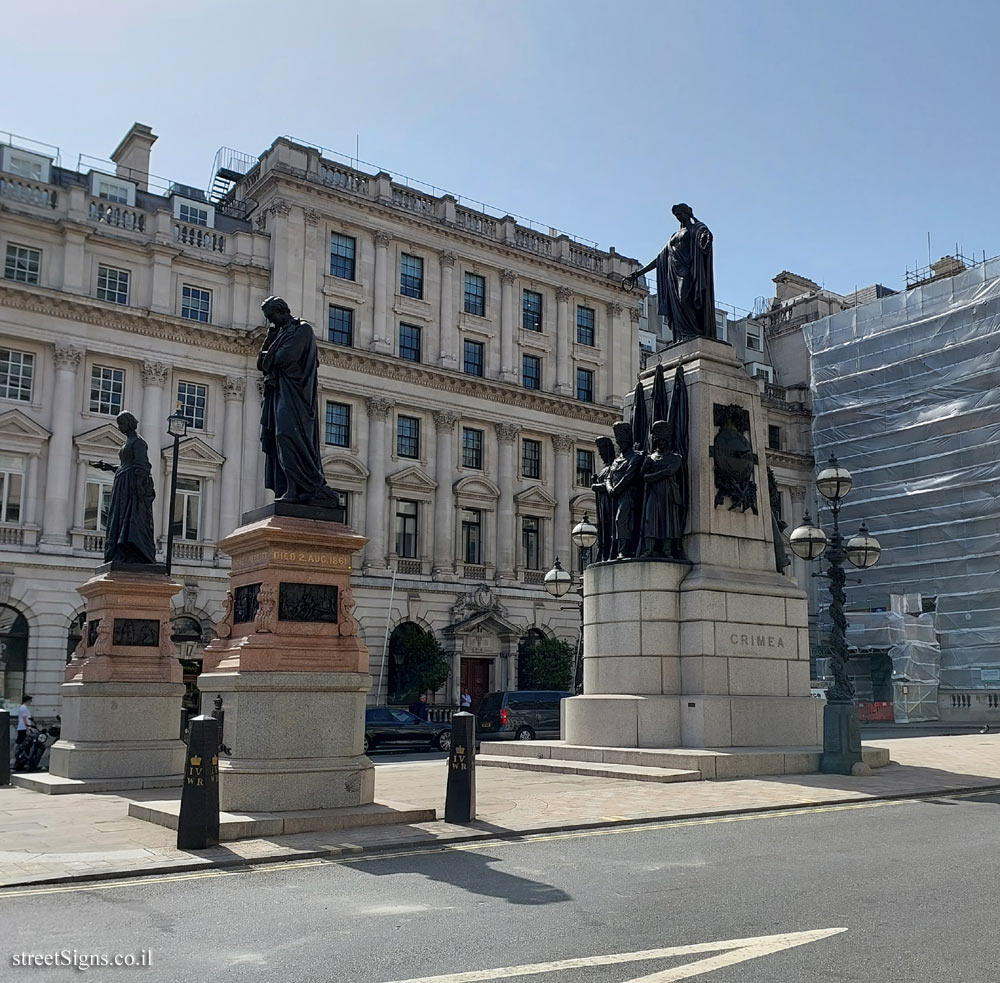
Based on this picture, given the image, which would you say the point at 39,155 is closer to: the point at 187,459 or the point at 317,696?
the point at 187,459

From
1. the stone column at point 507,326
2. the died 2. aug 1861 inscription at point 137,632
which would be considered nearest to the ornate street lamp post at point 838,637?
the died 2. aug 1861 inscription at point 137,632

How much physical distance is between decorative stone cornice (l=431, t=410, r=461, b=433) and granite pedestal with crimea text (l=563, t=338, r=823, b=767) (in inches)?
1233

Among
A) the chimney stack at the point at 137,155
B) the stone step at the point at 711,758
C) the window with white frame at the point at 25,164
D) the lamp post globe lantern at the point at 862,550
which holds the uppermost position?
the chimney stack at the point at 137,155

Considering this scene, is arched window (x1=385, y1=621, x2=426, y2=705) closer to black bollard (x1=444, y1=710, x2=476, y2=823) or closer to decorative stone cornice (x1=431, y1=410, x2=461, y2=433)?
decorative stone cornice (x1=431, y1=410, x2=461, y2=433)

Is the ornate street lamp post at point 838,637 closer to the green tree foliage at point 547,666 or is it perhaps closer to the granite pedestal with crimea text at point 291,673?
the granite pedestal with crimea text at point 291,673

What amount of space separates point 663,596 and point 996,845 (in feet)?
29.1

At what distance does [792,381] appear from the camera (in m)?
71.3

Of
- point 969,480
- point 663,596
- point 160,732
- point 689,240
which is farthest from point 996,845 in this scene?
point 969,480

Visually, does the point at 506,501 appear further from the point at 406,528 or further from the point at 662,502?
the point at 662,502

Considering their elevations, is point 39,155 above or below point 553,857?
above

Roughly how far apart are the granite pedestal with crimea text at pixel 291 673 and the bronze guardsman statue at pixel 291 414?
1.08ft

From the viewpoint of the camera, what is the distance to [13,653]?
40.2 meters

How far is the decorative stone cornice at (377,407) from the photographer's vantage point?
48.9 m

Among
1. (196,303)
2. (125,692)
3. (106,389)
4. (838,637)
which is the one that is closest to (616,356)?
(196,303)
